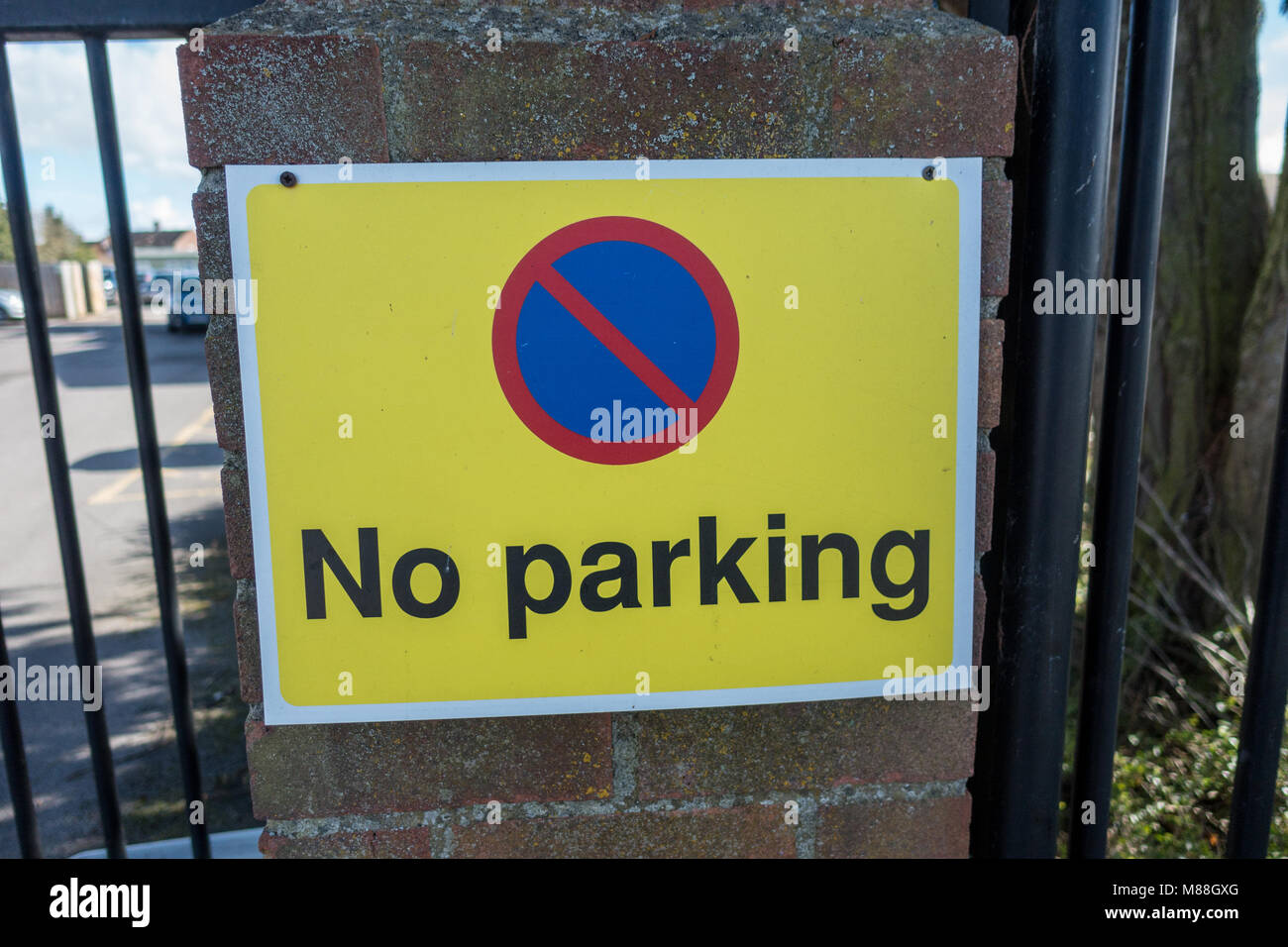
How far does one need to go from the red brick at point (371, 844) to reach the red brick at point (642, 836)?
0.16 feet

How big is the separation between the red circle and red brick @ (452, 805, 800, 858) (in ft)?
1.56

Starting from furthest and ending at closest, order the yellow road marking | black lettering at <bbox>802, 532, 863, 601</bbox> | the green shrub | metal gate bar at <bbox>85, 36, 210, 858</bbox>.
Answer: the yellow road marking
the green shrub
metal gate bar at <bbox>85, 36, 210, 858</bbox>
black lettering at <bbox>802, 532, 863, 601</bbox>

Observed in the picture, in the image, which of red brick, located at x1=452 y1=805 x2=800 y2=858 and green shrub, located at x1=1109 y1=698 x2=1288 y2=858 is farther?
green shrub, located at x1=1109 y1=698 x2=1288 y2=858

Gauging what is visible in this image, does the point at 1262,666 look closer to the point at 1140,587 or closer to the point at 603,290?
the point at 603,290

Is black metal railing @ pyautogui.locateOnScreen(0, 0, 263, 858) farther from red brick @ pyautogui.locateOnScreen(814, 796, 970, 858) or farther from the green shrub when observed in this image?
the green shrub

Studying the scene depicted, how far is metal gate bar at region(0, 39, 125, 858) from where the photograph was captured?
1123mm

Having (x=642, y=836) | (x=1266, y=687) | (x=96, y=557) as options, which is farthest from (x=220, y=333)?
(x=96, y=557)

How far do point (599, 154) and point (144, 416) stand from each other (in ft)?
2.49

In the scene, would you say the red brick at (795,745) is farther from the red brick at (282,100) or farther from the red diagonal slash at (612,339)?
the red brick at (282,100)

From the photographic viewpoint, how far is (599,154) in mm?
943

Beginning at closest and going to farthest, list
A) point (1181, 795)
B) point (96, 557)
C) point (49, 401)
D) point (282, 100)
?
point (282, 100) < point (49, 401) < point (1181, 795) < point (96, 557)

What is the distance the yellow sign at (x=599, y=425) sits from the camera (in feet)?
3.11

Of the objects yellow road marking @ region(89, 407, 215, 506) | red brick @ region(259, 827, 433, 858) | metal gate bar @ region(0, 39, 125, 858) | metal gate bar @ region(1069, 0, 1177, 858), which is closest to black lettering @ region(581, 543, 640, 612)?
red brick @ region(259, 827, 433, 858)

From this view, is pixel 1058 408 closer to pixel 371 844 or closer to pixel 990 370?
pixel 990 370
